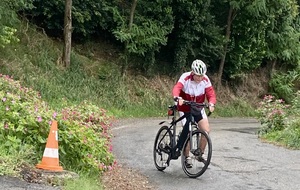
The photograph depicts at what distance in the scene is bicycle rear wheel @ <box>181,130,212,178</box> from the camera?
317 inches

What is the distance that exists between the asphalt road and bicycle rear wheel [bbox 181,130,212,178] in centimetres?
15

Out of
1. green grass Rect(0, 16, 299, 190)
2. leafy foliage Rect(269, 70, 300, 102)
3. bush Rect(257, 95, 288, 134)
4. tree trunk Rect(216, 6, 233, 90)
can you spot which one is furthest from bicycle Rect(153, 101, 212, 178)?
leafy foliage Rect(269, 70, 300, 102)

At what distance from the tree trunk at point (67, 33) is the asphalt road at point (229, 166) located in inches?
437

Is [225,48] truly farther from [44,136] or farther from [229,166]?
[44,136]

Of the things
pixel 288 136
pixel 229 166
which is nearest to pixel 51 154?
pixel 229 166

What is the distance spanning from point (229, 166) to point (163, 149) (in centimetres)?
157

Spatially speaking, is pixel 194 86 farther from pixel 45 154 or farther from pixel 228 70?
pixel 228 70

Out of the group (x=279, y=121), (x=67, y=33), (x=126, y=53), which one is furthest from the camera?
(x=126, y=53)

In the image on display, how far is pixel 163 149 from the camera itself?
8.84 metres

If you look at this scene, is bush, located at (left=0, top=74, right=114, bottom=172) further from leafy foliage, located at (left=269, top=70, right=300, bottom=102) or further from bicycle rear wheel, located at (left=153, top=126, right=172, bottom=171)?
leafy foliage, located at (left=269, top=70, right=300, bottom=102)

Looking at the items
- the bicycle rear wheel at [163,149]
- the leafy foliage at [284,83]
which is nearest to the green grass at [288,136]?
the bicycle rear wheel at [163,149]

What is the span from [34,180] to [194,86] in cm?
369

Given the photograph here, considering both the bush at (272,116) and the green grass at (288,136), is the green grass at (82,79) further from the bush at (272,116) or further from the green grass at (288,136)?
the green grass at (288,136)

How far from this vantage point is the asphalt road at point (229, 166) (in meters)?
7.88
